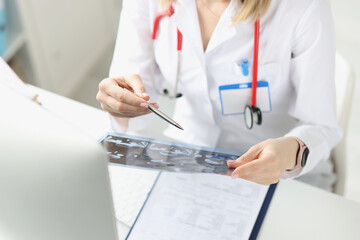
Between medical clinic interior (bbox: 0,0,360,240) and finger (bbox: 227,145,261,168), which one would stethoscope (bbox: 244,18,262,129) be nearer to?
medical clinic interior (bbox: 0,0,360,240)

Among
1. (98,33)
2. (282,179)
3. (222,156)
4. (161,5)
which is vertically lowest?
(98,33)

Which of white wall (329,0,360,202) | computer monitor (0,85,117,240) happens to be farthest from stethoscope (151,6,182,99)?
white wall (329,0,360,202)

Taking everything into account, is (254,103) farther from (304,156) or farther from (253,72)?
(304,156)

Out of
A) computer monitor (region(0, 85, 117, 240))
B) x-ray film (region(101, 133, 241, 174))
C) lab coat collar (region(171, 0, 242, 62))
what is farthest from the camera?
lab coat collar (region(171, 0, 242, 62))

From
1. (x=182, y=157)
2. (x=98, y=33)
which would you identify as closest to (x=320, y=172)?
(x=182, y=157)

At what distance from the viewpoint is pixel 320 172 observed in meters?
1.17

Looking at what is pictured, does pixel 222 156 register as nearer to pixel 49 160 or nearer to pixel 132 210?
pixel 132 210

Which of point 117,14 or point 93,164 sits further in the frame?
point 117,14

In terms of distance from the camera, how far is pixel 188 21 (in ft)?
3.36

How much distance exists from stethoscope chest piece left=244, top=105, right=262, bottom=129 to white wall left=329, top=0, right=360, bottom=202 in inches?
40.3

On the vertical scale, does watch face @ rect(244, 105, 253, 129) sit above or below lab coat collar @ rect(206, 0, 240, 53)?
below

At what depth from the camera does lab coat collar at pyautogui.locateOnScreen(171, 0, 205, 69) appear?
3.34 feet

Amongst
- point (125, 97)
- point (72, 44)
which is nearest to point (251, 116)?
point (125, 97)

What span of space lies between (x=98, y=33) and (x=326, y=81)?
1836 millimetres
